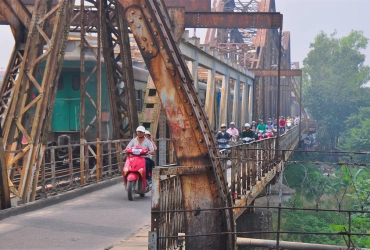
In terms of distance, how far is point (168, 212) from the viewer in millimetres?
6996

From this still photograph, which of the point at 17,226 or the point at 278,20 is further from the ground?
the point at 278,20

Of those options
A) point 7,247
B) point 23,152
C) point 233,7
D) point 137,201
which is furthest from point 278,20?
point 233,7

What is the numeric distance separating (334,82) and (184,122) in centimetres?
7468

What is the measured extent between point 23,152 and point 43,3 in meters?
2.70

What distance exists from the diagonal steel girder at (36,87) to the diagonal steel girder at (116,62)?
157 inches

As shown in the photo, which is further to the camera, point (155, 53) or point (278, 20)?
point (278, 20)

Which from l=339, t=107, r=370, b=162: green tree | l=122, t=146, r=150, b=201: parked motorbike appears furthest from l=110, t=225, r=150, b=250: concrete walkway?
l=339, t=107, r=370, b=162: green tree

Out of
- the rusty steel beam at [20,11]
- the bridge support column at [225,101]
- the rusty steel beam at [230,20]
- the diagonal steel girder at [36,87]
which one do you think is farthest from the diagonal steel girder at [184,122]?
the bridge support column at [225,101]

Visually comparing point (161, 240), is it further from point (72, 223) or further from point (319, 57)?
point (319, 57)

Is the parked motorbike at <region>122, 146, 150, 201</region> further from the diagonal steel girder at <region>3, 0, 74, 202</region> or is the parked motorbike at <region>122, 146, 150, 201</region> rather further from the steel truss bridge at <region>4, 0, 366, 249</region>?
the diagonal steel girder at <region>3, 0, 74, 202</region>

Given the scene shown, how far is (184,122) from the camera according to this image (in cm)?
743

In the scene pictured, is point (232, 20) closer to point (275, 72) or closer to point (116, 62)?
point (116, 62)

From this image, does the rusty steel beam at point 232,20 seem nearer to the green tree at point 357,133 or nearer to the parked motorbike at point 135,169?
the parked motorbike at point 135,169

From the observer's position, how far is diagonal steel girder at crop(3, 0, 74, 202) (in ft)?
37.5
